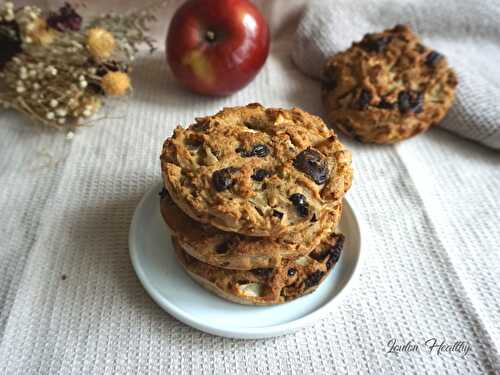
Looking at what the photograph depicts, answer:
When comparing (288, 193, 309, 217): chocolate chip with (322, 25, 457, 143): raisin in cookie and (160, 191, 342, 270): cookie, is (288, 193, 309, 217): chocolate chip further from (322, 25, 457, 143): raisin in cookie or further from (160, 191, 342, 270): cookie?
(322, 25, 457, 143): raisin in cookie

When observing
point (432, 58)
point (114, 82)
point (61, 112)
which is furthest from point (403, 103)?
point (61, 112)

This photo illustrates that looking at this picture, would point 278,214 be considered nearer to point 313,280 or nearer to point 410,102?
point 313,280

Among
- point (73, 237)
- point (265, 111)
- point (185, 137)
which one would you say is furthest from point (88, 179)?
point (265, 111)

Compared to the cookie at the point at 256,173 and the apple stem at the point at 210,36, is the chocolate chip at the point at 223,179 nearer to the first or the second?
the cookie at the point at 256,173

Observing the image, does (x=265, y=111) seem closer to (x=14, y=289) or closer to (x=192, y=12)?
(x=192, y=12)

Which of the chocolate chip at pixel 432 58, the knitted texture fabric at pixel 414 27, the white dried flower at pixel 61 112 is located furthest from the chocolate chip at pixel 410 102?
the white dried flower at pixel 61 112

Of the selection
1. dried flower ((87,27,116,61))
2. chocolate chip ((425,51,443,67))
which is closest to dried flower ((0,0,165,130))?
dried flower ((87,27,116,61))
